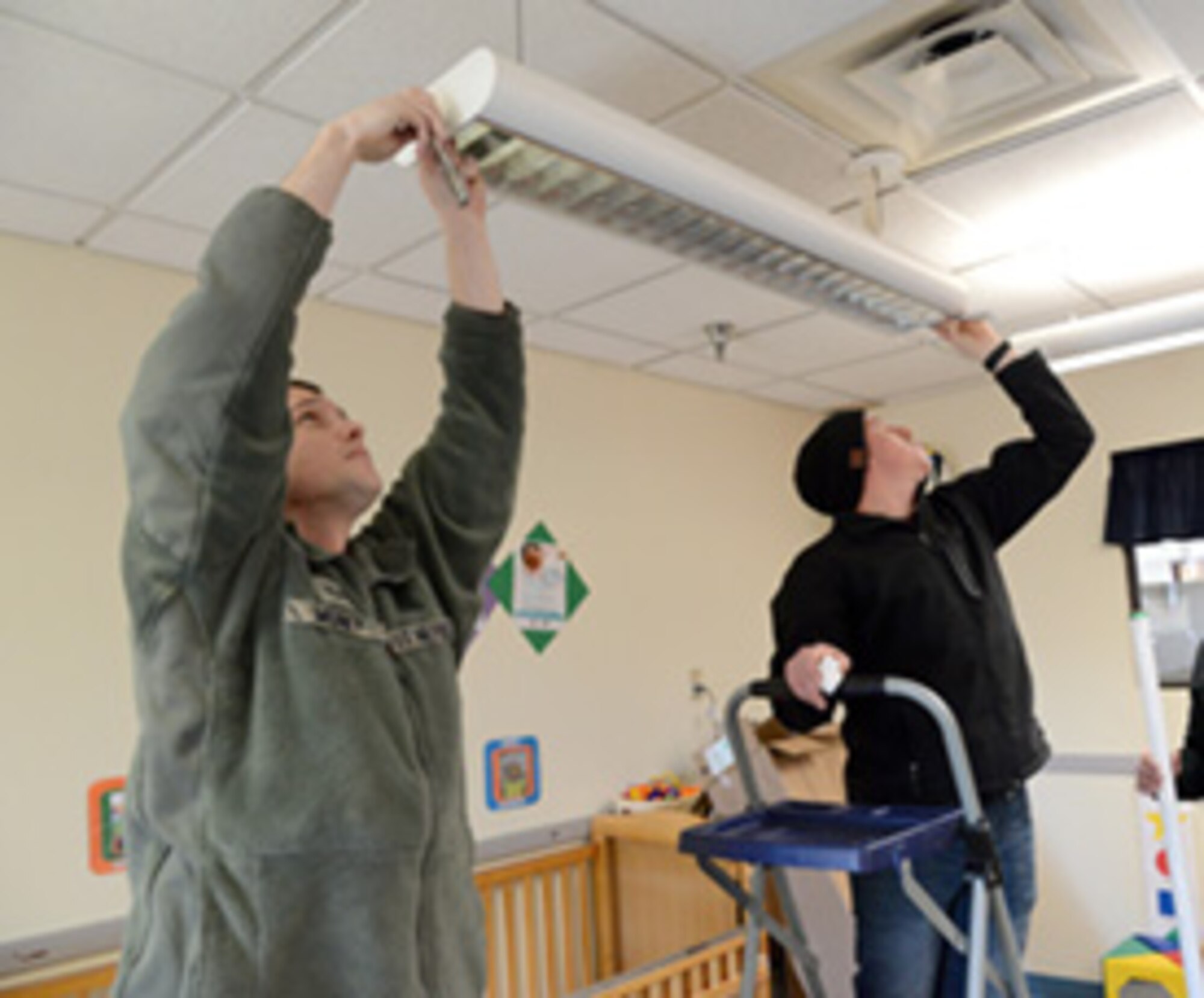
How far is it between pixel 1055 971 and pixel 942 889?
3.03 metres

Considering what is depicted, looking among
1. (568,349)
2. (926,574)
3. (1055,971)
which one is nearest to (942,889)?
(926,574)

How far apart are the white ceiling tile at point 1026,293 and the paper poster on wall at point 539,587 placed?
1.61 meters

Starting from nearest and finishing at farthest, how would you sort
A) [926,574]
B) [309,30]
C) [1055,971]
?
[309,30] < [926,574] < [1055,971]

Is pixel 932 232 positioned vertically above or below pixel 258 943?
above

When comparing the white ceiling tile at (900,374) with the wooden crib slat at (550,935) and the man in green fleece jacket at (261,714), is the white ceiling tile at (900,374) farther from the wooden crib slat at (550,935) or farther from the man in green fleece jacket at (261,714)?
the man in green fleece jacket at (261,714)

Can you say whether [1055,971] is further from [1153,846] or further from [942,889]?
[942,889]

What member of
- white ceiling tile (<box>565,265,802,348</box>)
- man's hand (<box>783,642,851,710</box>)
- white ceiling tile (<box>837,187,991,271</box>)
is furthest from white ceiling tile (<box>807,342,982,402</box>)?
man's hand (<box>783,642,851,710</box>)

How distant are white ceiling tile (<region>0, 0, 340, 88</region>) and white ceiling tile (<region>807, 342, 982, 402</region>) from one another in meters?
2.80

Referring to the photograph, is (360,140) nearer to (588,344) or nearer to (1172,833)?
(1172,833)

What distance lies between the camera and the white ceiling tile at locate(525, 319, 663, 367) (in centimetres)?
342

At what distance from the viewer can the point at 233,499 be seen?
A: 0.94 m

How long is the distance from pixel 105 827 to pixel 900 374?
338 centimetres

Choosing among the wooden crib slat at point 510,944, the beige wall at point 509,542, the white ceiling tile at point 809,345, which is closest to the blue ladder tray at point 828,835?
the beige wall at point 509,542

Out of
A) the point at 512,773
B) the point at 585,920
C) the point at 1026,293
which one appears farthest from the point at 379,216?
the point at 585,920
